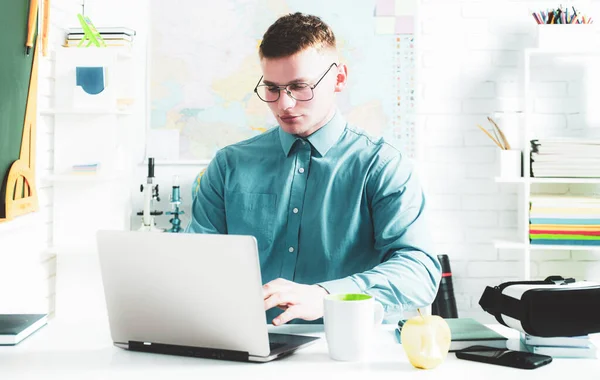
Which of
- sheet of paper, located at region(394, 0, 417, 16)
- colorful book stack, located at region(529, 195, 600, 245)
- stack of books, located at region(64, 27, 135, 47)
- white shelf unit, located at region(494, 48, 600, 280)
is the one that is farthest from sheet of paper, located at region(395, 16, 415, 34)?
stack of books, located at region(64, 27, 135, 47)

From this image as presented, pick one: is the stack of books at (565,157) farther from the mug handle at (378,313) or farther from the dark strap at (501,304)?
the mug handle at (378,313)

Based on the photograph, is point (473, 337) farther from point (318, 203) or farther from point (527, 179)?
point (527, 179)

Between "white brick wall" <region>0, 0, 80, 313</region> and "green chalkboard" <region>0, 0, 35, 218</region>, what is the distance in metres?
0.49

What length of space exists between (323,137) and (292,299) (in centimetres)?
73

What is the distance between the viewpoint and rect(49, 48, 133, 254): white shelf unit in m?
3.11

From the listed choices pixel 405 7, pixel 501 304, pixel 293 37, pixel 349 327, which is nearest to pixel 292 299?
pixel 349 327

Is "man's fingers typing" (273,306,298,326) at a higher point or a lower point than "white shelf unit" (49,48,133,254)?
lower

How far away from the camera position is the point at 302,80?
1.79m

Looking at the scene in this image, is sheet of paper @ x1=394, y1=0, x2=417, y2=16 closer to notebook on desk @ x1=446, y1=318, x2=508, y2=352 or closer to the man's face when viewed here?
the man's face

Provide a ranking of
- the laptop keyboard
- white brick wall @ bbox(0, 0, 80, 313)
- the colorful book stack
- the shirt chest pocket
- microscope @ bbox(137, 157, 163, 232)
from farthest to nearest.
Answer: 1. microscope @ bbox(137, 157, 163, 232)
2. the colorful book stack
3. white brick wall @ bbox(0, 0, 80, 313)
4. the shirt chest pocket
5. the laptop keyboard

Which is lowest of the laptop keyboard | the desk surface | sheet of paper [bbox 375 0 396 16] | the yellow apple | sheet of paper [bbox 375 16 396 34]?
the desk surface

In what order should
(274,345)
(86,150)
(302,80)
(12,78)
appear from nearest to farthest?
(274,345) < (302,80) < (12,78) < (86,150)

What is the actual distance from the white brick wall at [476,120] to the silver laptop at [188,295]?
92.7 inches

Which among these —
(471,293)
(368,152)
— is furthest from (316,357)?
(471,293)
